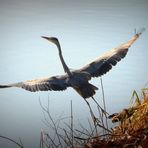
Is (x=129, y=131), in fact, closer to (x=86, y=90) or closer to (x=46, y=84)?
(x=86, y=90)

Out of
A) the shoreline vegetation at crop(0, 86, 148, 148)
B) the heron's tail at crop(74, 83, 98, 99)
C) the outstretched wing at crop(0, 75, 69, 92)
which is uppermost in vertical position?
the outstretched wing at crop(0, 75, 69, 92)

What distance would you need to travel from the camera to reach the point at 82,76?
1854 mm

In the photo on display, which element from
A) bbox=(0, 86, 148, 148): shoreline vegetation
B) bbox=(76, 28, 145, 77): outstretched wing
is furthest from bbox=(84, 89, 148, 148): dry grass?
bbox=(76, 28, 145, 77): outstretched wing

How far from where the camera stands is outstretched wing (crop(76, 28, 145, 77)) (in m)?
1.90

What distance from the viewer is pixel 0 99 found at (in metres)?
13.9

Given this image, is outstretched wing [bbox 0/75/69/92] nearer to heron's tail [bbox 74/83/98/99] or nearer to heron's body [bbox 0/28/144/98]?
heron's body [bbox 0/28/144/98]

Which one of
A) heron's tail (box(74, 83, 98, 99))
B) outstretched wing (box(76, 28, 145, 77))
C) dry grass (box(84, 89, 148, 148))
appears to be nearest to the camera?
dry grass (box(84, 89, 148, 148))

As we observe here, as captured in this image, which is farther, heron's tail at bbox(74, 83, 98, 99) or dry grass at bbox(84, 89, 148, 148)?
heron's tail at bbox(74, 83, 98, 99)

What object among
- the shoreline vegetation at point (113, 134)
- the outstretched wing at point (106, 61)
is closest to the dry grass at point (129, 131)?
the shoreline vegetation at point (113, 134)

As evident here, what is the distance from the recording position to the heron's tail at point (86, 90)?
175 cm

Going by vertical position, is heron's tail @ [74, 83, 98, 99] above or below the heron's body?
below

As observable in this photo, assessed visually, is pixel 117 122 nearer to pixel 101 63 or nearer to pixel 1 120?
pixel 101 63

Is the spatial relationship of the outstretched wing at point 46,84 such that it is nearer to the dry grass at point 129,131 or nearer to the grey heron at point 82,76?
the grey heron at point 82,76

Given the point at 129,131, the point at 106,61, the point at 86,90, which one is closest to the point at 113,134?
the point at 129,131
